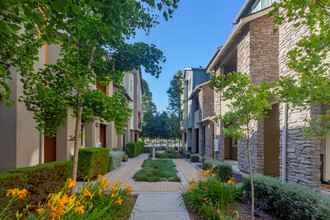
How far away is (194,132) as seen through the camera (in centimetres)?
2059

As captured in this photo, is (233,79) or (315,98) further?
(233,79)

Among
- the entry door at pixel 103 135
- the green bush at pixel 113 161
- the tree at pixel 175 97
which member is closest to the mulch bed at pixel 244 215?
the green bush at pixel 113 161

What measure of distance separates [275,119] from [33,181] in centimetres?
947

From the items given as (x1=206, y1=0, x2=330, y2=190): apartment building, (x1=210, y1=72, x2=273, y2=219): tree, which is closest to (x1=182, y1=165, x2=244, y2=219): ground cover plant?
(x1=210, y1=72, x2=273, y2=219): tree

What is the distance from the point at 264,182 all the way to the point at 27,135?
750 centimetres

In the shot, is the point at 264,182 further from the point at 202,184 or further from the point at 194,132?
the point at 194,132

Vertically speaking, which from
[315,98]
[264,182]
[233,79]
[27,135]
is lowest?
[264,182]

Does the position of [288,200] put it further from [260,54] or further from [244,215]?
[260,54]

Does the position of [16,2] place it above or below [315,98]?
above

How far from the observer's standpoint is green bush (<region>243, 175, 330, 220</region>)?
128 inches

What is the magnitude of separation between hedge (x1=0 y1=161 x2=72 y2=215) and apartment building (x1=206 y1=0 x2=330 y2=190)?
7.12 meters

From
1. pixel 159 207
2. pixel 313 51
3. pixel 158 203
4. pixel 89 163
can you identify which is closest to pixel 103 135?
pixel 89 163

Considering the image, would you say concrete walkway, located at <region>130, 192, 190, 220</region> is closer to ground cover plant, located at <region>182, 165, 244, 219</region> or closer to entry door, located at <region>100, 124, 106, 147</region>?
ground cover plant, located at <region>182, 165, 244, 219</region>

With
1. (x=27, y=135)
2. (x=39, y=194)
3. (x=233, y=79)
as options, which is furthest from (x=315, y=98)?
(x=27, y=135)
